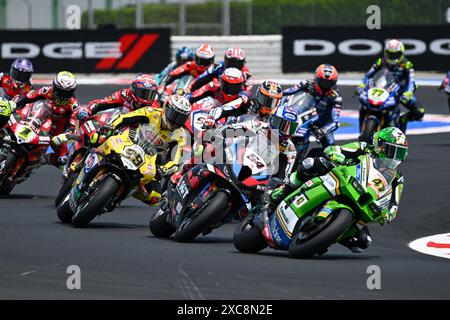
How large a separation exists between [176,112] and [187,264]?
3.12 m

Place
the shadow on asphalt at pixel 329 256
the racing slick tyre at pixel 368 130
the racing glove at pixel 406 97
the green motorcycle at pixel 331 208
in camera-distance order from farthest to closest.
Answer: the racing glove at pixel 406 97 < the racing slick tyre at pixel 368 130 < the shadow on asphalt at pixel 329 256 < the green motorcycle at pixel 331 208

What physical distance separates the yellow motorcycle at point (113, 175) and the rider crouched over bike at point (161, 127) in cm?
6

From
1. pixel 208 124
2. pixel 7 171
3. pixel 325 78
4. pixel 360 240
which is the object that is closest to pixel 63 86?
Result: pixel 7 171

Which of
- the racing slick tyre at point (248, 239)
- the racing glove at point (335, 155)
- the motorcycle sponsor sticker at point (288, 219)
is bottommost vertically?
the racing slick tyre at point (248, 239)

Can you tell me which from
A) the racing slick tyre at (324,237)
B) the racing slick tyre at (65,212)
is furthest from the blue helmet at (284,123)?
the racing slick tyre at (65,212)

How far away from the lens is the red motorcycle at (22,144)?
16.3 meters

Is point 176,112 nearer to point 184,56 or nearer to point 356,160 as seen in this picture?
point 356,160

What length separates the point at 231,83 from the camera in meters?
17.4

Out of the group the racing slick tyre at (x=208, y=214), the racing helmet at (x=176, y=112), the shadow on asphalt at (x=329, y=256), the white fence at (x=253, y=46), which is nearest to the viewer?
the shadow on asphalt at (x=329, y=256)

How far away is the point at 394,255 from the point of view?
40.2ft

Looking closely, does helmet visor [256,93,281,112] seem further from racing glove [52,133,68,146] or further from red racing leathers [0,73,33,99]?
red racing leathers [0,73,33,99]

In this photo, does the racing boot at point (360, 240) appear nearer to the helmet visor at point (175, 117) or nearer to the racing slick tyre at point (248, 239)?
the racing slick tyre at point (248, 239)

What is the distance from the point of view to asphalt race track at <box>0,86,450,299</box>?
9383 mm
